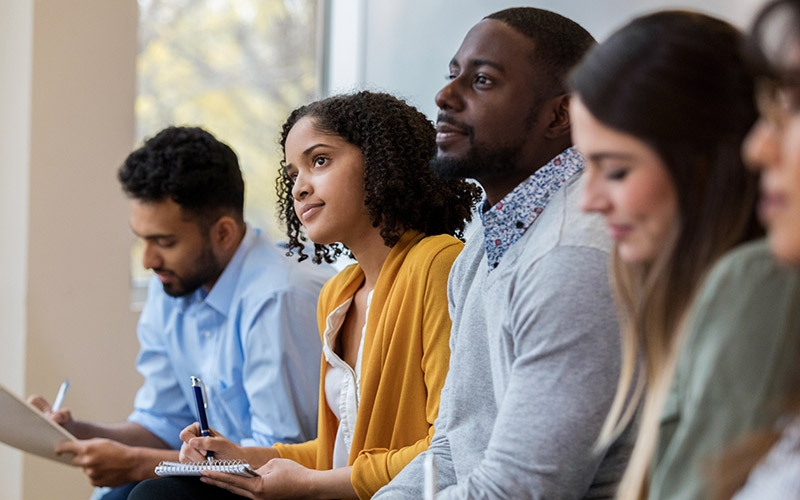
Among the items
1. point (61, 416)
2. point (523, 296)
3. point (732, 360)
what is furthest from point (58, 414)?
point (732, 360)

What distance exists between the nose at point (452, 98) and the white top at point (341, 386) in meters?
0.47

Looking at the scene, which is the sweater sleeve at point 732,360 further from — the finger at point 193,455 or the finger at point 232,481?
→ the finger at point 193,455

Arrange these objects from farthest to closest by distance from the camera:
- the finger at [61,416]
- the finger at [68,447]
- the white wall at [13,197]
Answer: the white wall at [13,197], the finger at [61,416], the finger at [68,447]

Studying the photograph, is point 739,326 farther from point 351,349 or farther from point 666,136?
point 351,349

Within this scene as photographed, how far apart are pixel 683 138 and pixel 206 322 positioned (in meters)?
1.61

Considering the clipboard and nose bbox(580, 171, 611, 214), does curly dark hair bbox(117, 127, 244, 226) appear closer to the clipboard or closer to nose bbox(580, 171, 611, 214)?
the clipboard

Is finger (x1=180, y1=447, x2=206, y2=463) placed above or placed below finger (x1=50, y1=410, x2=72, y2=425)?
below

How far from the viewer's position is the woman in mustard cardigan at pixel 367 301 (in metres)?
1.73

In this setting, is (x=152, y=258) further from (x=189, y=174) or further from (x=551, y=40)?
(x=551, y=40)

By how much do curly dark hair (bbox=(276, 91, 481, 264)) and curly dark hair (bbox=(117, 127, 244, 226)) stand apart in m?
Result: 0.48

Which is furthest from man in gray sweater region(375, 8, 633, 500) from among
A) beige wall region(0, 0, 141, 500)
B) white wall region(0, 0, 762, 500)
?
beige wall region(0, 0, 141, 500)

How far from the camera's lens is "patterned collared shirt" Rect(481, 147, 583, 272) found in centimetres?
141

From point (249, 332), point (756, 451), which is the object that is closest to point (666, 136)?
point (756, 451)

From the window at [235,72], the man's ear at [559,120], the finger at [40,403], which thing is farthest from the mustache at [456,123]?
the window at [235,72]
